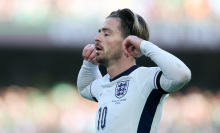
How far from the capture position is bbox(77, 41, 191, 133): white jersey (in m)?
2.69

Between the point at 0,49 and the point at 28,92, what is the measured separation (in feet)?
3.69

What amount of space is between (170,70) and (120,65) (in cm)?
63

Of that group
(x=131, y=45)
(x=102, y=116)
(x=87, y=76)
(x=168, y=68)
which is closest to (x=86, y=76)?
(x=87, y=76)

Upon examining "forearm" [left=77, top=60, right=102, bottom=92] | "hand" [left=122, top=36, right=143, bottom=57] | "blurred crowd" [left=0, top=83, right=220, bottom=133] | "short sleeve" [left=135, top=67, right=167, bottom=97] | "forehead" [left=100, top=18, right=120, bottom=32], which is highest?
"forehead" [left=100, top=18, right=120, bottom=32]

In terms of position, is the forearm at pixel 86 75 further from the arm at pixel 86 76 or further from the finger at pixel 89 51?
the finger at pixel 89 51

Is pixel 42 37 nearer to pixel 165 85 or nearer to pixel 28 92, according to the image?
pixel 28 92

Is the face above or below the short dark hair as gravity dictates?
below

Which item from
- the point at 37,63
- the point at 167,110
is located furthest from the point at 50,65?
the point at 167,110

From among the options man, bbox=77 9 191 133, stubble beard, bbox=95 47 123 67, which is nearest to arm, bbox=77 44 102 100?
man, bbox=77 9 191 133

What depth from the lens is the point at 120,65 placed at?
323cm

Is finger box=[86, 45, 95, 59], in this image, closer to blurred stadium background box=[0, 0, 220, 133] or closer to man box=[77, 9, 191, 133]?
man box=[77, 9, 191, 133]

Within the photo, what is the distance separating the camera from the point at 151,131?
2949 millimetres

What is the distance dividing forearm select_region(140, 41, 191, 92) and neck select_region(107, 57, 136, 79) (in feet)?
1.44

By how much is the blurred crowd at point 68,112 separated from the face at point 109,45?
20.6 ft
